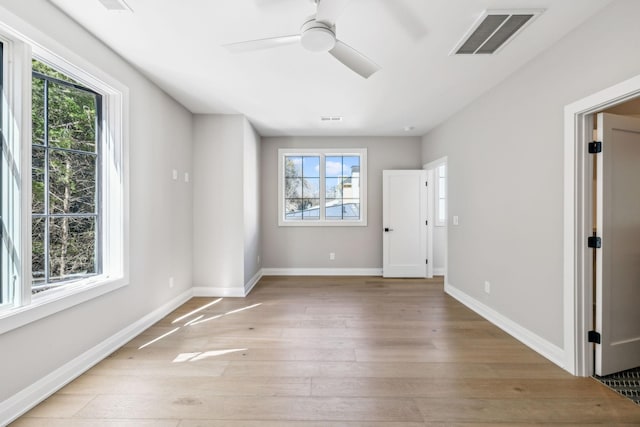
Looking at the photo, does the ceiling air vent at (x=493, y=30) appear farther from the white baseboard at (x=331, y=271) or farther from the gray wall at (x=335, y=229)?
the white baseboard at (x=331, y=271)

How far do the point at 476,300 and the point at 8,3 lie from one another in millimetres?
4721

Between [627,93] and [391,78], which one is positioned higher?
[391,78]

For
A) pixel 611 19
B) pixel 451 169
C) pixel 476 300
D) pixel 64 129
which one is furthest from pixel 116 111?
pixel 476 300

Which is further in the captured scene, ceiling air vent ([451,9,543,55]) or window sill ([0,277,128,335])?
ceiling air vent ([451,9,543,55])

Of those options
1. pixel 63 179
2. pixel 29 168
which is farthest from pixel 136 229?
pixel 29 168

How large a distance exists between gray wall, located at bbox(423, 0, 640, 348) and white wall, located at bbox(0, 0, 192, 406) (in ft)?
12.0

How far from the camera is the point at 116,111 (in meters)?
2.65

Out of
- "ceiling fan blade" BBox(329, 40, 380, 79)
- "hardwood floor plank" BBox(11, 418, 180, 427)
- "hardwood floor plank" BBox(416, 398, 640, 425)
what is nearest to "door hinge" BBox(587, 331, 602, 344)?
"hardwood floor plank" BBox(416, 398, 640, 425)

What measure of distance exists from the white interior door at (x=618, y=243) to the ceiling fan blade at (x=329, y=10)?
2003 mm

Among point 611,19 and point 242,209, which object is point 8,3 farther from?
point 611,19

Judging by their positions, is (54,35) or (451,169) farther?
(451,169)

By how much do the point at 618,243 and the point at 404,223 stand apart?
10.6 ft

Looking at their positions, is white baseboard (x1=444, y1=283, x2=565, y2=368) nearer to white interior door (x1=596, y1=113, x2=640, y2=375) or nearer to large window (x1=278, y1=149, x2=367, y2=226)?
white interior door (x1=596, y1=113, x2=640, y2=375)

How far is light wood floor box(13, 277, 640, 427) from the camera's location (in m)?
1.76
